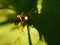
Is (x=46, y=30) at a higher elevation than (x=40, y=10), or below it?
below

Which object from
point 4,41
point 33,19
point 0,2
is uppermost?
point 0,2

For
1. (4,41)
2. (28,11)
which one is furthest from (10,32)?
(28,11)

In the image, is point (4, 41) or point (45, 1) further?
point (45, 1)

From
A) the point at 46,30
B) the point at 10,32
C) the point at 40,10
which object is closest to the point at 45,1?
the point at 40,10

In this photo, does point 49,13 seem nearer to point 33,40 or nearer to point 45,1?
point 45,1

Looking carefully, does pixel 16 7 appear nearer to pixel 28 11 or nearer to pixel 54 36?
pixel 28 11

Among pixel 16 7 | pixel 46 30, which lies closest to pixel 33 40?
pixel 46 30

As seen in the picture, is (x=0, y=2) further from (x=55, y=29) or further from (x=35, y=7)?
(x=55, y=29)

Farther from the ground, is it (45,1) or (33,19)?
(45,1)
